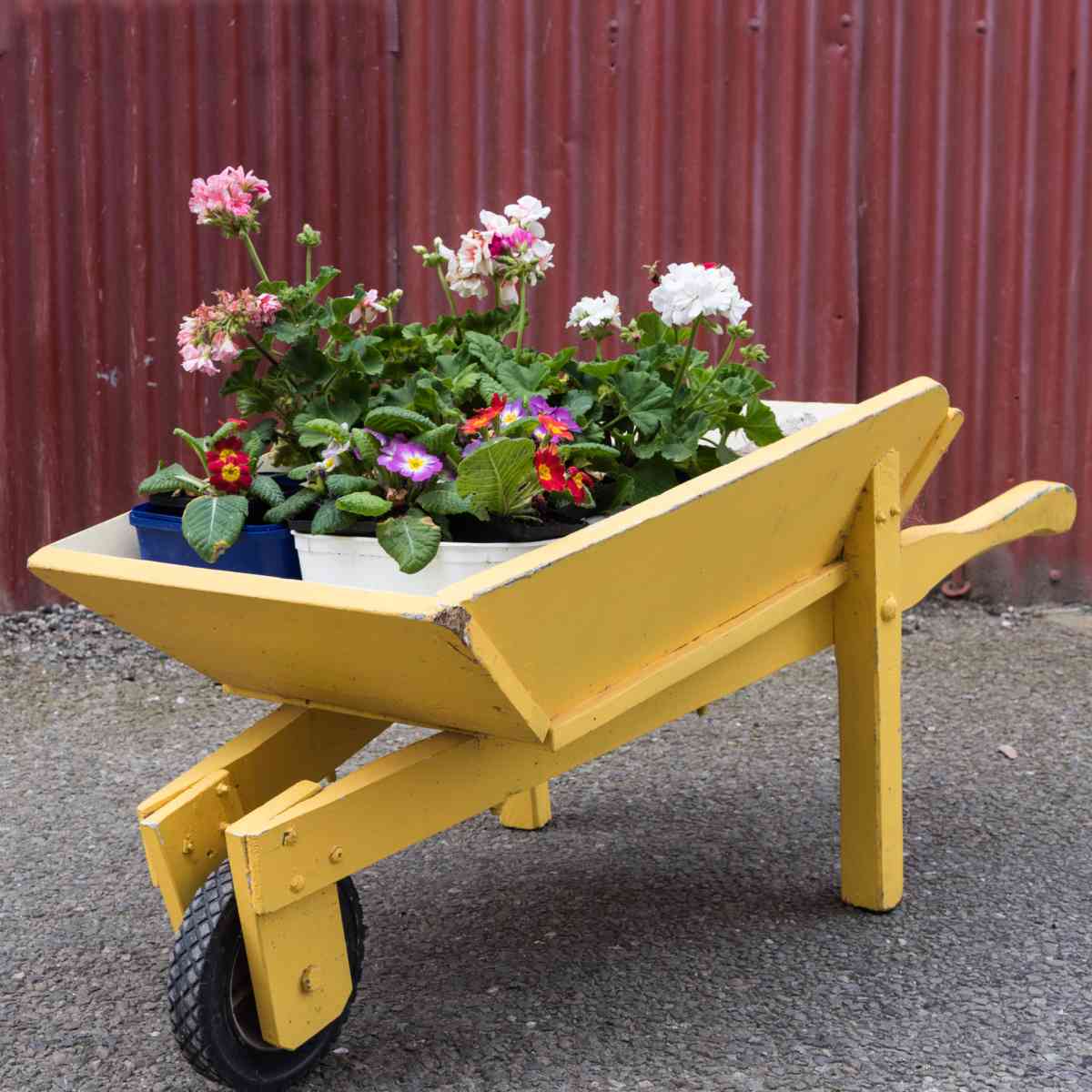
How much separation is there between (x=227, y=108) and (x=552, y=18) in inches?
38.2

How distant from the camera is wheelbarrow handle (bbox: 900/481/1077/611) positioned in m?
2.69

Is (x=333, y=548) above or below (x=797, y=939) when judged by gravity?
above

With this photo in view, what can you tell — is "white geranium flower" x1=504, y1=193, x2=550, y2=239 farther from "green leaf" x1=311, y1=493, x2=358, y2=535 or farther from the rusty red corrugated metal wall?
the rusty red corrugated metal wall

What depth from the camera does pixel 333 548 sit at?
6.82 ft

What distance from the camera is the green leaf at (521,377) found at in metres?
2.25

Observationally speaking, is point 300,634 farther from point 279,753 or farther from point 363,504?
point 279,753

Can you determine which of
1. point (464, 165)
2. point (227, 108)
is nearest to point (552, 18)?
point (464, 165)

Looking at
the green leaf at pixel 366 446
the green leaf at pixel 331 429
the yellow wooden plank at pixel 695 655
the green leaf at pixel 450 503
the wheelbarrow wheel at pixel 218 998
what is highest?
the green leaf at pixel 331 429

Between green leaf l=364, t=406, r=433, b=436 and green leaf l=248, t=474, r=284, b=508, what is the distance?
17 cm

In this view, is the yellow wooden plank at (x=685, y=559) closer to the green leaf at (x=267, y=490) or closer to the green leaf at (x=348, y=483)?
the green leaf at (x=348, y=483)

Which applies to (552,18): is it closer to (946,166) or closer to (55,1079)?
(946,166)

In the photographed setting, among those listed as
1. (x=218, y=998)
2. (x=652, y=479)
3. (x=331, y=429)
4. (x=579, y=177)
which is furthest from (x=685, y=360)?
(x=579, y=177)

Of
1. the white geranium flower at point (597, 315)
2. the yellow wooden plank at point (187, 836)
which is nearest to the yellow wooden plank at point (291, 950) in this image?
the yellow wooden plank at point (187, 836)

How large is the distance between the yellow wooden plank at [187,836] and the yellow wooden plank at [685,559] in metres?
0.51
